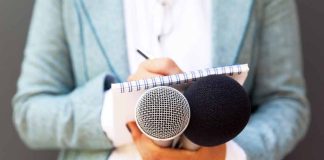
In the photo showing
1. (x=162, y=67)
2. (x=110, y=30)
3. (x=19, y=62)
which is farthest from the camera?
(x=19, y=62)

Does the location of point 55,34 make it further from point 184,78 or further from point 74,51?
point 184,78

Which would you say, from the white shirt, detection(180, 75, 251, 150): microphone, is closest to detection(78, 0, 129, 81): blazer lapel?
the white shirt

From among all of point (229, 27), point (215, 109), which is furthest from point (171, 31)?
point (215, 109)

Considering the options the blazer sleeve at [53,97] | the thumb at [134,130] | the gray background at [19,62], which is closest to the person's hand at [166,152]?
the thumb at [134,130]

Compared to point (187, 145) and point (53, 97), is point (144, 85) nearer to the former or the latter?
point (187, 145)

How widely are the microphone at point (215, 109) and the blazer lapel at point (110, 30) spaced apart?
27cm

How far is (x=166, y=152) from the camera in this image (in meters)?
0.52

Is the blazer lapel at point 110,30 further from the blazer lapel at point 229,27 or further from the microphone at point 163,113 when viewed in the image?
the microphone at point 163,113

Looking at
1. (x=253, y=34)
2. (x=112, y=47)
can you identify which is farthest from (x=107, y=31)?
(x=253, y=34)

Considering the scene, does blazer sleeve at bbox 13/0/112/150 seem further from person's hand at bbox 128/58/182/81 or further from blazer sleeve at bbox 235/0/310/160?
blazer sleeve at bbox 235/0/310/160

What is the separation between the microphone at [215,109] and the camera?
45cm

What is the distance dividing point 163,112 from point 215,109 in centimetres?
5

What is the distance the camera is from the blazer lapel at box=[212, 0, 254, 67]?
0.75m

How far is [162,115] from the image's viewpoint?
44 cm
